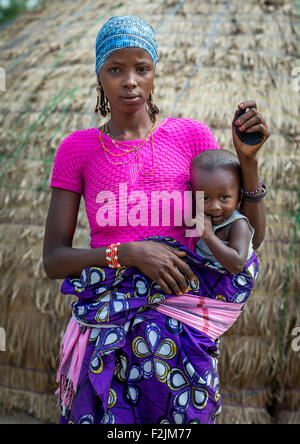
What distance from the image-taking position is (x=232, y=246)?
67.0 inches

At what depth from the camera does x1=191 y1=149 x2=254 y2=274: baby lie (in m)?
1.69

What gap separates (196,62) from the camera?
11.8ft

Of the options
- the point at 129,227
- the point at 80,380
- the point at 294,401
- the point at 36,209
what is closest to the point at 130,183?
the point at 129,227

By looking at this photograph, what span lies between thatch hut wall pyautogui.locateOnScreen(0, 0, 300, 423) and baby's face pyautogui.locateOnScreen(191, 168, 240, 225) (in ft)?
4.84

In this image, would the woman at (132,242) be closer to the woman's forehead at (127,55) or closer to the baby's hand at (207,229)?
the woman's forehead at (127,55)

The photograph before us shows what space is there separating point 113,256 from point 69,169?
0.36m

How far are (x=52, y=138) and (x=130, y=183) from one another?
1.89 meters

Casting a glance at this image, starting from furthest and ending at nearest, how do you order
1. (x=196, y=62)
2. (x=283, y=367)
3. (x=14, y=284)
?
(x=196, y=62) < (x=14, y=284) < (x=283, y=367)

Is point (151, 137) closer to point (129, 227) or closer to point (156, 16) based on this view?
point (129, 227)

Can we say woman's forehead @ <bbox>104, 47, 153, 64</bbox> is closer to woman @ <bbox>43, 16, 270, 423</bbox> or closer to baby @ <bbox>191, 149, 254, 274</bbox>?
woman @ <bbox>43, 16, 270, 423</bbox>

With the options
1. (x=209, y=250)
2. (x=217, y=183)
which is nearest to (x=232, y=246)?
(x=209, y=250)

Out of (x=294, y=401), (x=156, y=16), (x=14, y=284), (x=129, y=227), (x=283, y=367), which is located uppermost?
(x=156, y=16)

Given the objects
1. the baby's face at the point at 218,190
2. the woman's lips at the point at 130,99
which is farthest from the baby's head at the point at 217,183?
the woman's lips at the point at 130,99

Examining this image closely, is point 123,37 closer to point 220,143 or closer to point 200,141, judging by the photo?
point 200,141
